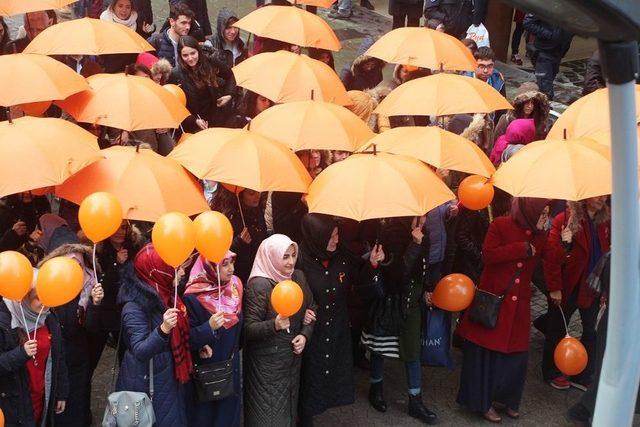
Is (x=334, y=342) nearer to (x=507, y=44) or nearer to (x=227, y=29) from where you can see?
(x=227, y=29)

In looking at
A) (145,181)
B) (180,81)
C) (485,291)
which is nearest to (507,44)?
(180,81)

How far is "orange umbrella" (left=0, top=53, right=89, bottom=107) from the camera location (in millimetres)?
6824

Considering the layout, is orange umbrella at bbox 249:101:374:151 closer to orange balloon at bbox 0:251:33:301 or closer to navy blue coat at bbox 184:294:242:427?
navy blue coat at bbox 184:294:242:427

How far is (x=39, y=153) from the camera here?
592 centimetres

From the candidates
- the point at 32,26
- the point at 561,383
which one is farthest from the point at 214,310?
the point at 32,26

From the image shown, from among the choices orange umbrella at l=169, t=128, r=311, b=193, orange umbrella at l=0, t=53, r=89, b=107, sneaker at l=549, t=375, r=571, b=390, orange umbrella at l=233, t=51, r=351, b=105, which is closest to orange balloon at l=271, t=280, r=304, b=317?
orange umbrella at l=169, t=128, r=311, b=193

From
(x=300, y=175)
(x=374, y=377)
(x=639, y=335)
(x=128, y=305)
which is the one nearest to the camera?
(x=639, y=335)

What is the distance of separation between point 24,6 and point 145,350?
4.48m

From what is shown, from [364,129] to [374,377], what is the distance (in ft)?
6.01

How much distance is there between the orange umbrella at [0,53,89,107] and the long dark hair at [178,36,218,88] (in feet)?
5.50

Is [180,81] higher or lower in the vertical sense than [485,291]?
higher

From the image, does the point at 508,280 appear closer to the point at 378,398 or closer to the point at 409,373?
the point at 409,373

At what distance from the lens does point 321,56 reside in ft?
33.0

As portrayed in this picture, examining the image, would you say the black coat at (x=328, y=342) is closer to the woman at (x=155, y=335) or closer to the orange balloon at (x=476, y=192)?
the orange balloon at (x=476, y=192)
